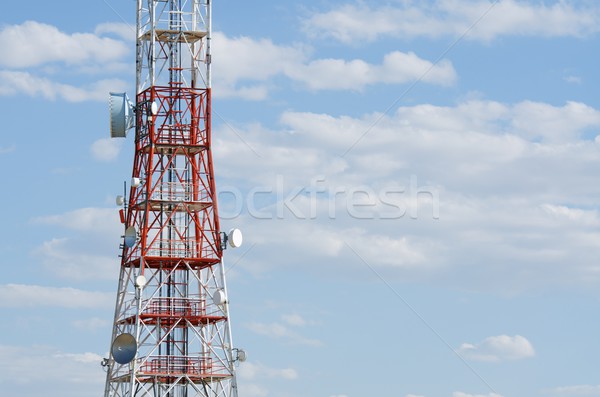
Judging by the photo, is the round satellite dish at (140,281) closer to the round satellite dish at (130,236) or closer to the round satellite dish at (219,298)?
the round satellite dish at (130,236)

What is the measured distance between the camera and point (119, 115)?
516 feet

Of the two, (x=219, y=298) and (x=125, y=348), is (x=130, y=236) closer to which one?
(x=219, y=298)

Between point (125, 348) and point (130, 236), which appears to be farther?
point (130, 236)

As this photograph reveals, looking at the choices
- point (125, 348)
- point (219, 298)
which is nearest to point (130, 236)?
point (219, 298)

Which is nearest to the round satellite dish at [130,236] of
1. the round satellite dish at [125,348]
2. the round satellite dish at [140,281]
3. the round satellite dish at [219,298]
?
the round satellite dish at [140,281]

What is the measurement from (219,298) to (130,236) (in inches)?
312

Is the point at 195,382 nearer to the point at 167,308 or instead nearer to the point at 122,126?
the point at 167,308

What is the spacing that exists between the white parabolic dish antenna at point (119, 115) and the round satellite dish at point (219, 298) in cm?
1369

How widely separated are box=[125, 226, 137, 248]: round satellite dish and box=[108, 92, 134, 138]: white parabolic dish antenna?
23.7 ft

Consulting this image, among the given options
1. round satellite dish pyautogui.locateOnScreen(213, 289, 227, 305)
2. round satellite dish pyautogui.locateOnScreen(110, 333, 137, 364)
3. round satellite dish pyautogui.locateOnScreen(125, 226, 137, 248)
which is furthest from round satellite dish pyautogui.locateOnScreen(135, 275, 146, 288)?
round satellite dish pyautogui.locateOnScreen(213, 289, 227, 305)

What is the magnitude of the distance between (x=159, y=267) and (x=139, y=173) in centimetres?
723

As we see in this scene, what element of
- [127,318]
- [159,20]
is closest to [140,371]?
[127,318]

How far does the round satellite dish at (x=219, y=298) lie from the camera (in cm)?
15488

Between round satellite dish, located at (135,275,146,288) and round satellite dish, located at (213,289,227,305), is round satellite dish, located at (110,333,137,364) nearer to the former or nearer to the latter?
round satellite dish, located at (135,275,146,288)
